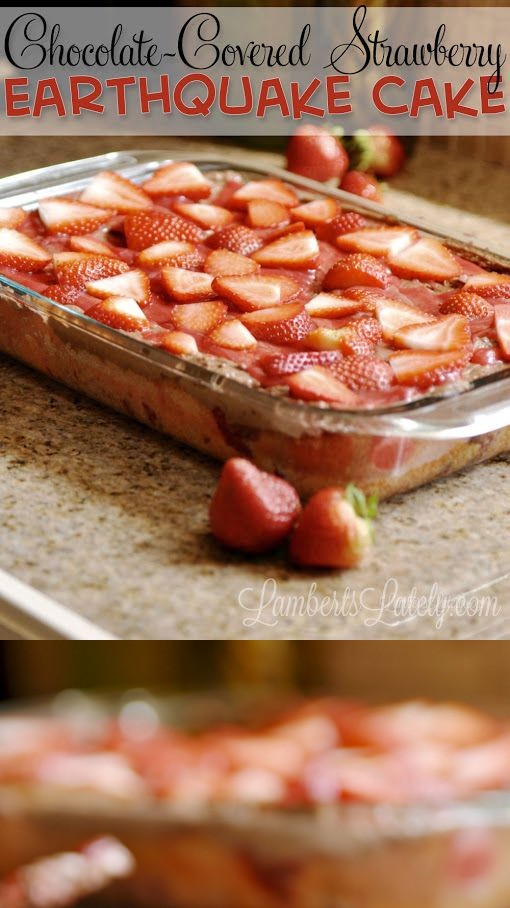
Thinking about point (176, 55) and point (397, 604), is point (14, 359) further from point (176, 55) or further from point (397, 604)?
point (176, 55)

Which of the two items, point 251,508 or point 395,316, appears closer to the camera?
point 251,508

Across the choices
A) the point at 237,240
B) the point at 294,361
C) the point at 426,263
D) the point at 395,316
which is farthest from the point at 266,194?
the point at 294,361

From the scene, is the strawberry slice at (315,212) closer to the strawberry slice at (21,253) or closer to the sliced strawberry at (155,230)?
the sliced strawberry at (155,230)

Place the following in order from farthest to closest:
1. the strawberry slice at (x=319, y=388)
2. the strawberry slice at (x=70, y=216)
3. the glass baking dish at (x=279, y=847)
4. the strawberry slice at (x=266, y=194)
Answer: the strawberry slice at (x=266, y=194), the strawberry slice at (x=70, y=216), the strawberry slice at (x=319, y=388), the glass baking dish at (x=279, y=847)

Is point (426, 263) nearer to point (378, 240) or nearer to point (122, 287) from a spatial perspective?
point (378, 240)

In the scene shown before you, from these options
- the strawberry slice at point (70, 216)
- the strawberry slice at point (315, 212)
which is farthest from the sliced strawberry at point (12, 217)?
the strawberry slice at point (315, 212)

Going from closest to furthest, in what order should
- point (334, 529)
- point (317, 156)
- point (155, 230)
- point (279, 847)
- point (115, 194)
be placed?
point (279, 847)
point (334, 529)
point (155, 230)
point (115, 194)
point (317, 156)
